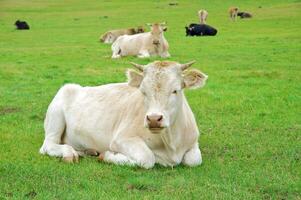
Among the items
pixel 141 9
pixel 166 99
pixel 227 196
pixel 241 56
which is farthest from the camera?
pixel 141 9

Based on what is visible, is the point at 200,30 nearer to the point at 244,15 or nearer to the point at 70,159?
the point at 244,15

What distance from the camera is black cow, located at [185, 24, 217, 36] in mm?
38344

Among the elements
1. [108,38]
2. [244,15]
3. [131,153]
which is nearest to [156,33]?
[108,38]

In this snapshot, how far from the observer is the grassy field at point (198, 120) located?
732cm

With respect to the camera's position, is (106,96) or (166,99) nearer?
(166,99)

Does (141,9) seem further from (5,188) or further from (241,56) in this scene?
(5,188)

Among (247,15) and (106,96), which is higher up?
(106,96)

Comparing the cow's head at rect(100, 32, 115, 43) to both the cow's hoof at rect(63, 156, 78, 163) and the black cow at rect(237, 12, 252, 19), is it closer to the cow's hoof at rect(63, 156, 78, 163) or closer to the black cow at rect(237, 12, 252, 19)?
the black cow at rect(237, 12, 252, 19)

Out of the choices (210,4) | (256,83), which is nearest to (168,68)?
(256,83)

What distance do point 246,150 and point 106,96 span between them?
7.54 ft

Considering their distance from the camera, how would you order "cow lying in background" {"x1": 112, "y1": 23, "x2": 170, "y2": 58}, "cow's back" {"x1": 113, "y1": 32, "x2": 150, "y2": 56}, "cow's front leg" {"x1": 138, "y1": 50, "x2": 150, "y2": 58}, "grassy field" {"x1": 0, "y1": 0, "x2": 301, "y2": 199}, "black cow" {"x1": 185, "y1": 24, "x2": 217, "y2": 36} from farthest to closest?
"black cow" {"x1": 185, "y1": 24, "x2": 217, "y2": 36}
"cow's back" {"x1": 113, "y1": 32, "x2": 150, "y2": 56}
"cow lying in background" {"x1": 112, "y1": 23, "x2": 170, "y2": 58}
"cow's front leg" {"x1": 138, "y1": 50, "x2": 150, "y2": 58}
"grassy field" {"x1": 0, "y1": 0, "x2": 301, "y2": 199}

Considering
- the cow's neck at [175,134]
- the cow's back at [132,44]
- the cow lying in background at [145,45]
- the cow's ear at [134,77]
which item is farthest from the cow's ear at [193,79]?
the cow's back at [132,44]

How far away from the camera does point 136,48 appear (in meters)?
26.7

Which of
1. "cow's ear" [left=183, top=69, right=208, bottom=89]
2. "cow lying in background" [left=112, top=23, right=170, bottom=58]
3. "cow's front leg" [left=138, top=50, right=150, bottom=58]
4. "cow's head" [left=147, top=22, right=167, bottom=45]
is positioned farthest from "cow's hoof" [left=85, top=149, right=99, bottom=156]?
"cow's head" [left=147, top=22, right=167, bottom=45]
